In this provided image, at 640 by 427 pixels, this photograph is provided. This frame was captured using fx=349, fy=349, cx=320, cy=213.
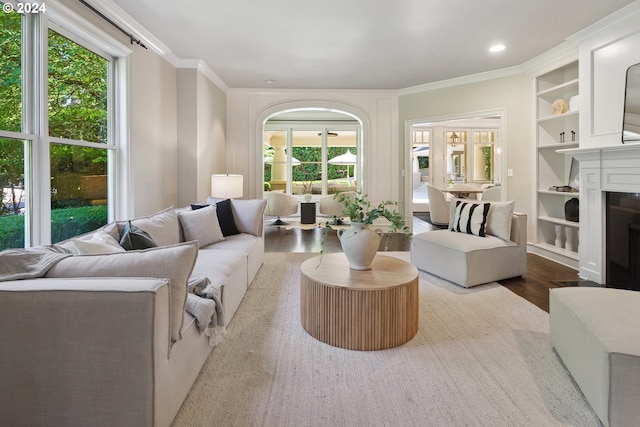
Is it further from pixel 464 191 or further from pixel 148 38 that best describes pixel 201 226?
pixel 464 191

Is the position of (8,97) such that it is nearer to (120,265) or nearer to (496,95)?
(120,265)

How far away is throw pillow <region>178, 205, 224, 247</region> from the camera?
3227mm

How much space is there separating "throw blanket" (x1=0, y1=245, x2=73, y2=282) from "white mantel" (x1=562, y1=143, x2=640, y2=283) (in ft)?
14.1

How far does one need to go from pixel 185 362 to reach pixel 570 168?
5.10m

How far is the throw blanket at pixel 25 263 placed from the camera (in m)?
1.39

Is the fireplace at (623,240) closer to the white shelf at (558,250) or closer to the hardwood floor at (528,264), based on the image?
the hardwood floor at (528,264)

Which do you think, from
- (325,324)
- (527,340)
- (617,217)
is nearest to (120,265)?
(325,324)

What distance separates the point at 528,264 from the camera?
430cm

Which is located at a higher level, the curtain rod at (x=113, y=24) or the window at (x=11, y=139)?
the curtain rod at (x=113, y=24)

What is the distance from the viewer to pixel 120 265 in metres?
1.44

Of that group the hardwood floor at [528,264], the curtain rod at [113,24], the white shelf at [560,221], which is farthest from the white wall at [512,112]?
the curtain rod at [113,24]

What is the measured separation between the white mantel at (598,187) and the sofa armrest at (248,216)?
3459mm

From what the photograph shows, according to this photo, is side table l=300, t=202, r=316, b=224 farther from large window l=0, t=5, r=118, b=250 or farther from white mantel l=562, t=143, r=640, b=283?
white mantel l=562, t=143, r=640, b=283

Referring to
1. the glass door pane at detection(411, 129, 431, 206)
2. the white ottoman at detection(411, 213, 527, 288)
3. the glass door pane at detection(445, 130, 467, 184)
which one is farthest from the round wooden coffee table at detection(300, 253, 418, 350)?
the glass door pane at detection(445, 130, 467, 184)
